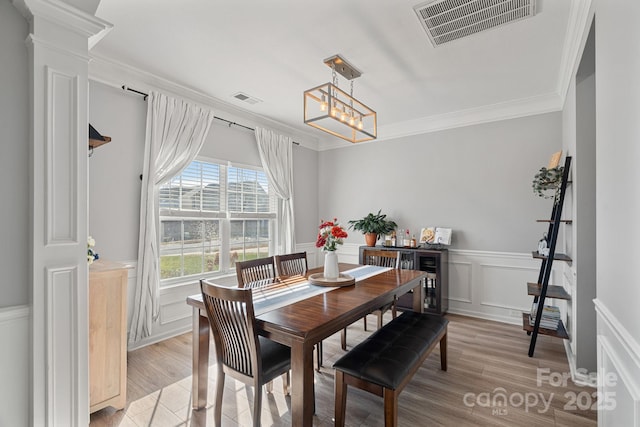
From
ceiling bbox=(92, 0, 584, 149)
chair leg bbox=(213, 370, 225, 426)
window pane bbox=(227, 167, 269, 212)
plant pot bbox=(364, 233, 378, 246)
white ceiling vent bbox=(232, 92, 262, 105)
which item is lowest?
chair leg bbox=(213, 370, 225, 426)

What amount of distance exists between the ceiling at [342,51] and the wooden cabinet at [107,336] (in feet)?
5.96

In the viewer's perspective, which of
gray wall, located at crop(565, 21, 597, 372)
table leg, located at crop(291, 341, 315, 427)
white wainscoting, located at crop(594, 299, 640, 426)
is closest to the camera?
white wainscoting, located at crop(594, 299, 640, 426)

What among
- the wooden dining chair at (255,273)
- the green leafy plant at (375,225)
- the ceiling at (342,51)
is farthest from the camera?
the green leafy plant at (375,225)

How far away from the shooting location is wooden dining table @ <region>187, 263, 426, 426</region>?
1.54 meters

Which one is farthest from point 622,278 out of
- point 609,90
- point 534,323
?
point 534,323

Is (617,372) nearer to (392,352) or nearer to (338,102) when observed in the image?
(392,352)

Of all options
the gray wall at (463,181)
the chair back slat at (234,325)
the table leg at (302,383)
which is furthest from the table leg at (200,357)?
the gray wall at (463,181)

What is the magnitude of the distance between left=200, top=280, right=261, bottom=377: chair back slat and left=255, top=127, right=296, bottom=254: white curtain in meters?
2.86

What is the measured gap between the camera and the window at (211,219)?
3.43m

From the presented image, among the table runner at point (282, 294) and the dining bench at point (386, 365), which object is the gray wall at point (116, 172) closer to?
the table runner at point (282, 294)

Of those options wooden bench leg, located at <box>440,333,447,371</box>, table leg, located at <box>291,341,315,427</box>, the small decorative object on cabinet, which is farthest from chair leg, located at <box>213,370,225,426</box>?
the small decorative object on cabinet

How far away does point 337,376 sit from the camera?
1847 millimetres

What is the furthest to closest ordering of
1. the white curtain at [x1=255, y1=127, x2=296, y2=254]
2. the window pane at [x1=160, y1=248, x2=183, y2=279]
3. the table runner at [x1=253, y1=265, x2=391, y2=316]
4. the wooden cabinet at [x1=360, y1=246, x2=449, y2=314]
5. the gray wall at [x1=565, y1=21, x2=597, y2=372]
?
the white curtain at [x1=255, y1=127, x2=296, y2=254], the wooden cabinet at [x1=360, y1=246, x2=449, y2=314], the window pane at [x1=160, y1=248, x2=183, y2=279], the gray wall at [x1=565, y1=21, x2=597, y2=372], the table runner at [x1=253, y1=265, x2=391, y2=316]

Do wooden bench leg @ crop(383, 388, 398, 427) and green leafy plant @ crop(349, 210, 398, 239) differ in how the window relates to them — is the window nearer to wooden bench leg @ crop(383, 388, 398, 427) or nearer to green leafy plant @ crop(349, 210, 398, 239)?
green leafy plant @ crop(349, 210, 398, 239)
